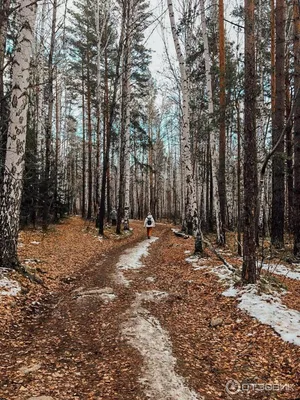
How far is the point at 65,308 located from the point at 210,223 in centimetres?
1547

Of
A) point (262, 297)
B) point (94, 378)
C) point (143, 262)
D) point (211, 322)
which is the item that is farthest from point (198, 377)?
point (143, 262)

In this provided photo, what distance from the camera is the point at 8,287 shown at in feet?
19.8

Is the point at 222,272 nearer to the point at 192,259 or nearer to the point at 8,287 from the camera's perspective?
the point at 192,259

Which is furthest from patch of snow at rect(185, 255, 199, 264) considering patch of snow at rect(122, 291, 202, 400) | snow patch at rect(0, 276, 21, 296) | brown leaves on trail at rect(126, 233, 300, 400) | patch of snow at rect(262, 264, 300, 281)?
snow patch at rect(0, 276, 21, 296)

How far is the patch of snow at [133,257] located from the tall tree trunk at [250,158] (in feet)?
13.5

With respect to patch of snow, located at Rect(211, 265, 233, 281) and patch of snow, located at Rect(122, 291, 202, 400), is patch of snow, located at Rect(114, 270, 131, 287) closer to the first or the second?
patch of snow, located at Rect(122, 291, 202, 400)

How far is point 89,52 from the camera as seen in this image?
74.4ft

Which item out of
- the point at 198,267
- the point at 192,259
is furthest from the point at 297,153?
the point at 198,267

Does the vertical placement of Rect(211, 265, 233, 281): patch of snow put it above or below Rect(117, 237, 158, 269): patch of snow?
above

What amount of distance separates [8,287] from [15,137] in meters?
3.26

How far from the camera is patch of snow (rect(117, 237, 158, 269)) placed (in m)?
9.80

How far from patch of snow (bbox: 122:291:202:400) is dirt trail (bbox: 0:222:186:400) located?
118 millimetres

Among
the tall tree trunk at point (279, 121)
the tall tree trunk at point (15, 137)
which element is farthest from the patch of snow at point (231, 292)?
the tall tree trunk at point (279, 121)

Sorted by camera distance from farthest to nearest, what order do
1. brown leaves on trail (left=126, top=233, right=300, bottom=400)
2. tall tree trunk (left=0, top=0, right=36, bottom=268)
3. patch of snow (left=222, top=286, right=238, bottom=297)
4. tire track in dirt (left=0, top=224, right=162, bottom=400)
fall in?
1. tall tree trunk (left=0, top=0, right=36, bottom=268)
2. patch of snow (left=222, top=286, right=238, bottom=297)
3. brown leaves on trail (left=126, top=233, right=300, bottom=400)
4. tire track in dirt (left=0, top=224, right=162, bottom=400)
